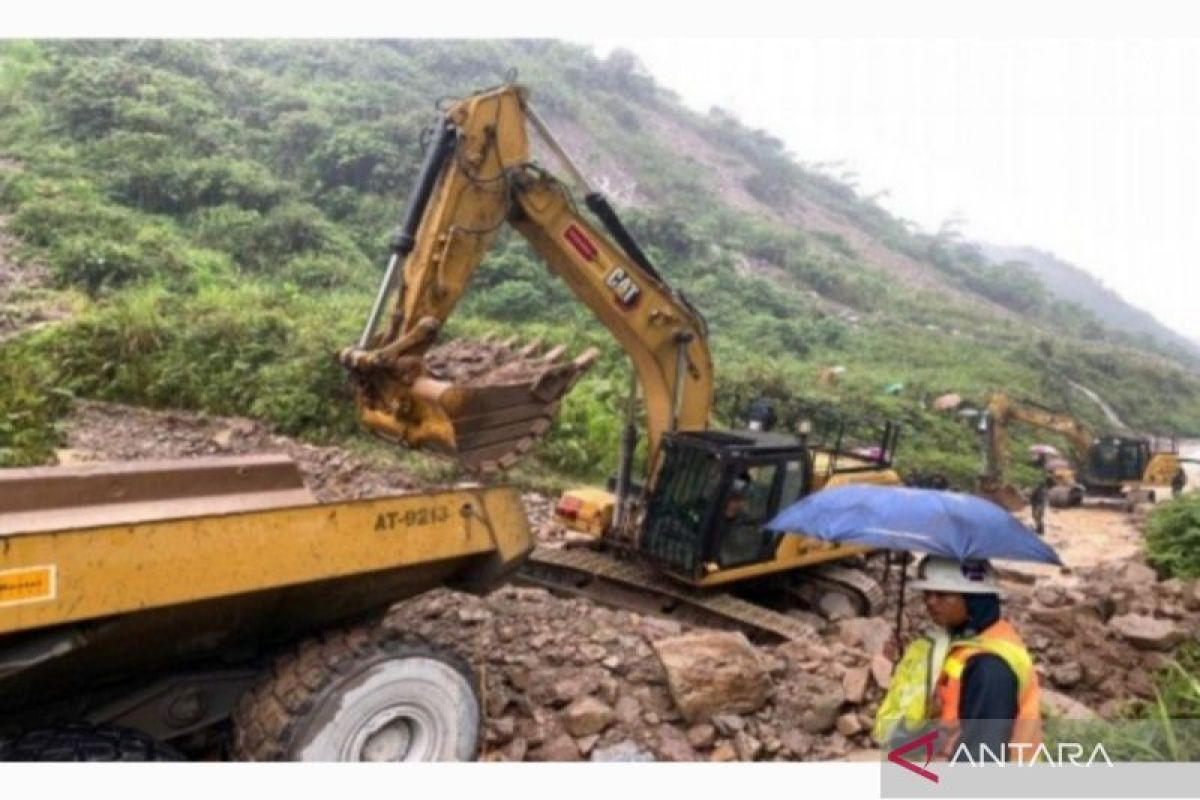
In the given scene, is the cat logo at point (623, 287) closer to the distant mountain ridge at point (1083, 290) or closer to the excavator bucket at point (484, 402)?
the excavator bucket at point (484, 402)

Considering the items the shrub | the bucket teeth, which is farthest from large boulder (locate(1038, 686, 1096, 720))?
the shrub

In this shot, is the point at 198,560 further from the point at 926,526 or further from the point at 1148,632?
the point at 1148,632

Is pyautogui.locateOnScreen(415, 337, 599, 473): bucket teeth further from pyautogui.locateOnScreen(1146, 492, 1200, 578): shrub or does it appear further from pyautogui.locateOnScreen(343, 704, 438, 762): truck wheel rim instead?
pyautogui.locateOnScreen(1146, 492, 1200, 578): shrub

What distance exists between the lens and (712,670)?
14.8 ft

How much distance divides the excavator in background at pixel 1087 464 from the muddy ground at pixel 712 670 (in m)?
8.36

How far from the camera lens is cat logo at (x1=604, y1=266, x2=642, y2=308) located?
21.2 feet

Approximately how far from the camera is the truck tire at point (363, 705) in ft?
11.0

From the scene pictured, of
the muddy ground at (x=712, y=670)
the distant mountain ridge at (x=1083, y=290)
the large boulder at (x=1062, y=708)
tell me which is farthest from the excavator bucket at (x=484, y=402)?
the distant mountain ridge at (x=1083, y=290)

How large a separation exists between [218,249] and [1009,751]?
607 inches

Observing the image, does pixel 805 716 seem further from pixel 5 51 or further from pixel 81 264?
pixel 5 51

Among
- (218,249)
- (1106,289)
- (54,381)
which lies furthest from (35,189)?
(1106,289)

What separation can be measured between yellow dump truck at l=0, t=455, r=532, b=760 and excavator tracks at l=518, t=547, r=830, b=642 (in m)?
2.87

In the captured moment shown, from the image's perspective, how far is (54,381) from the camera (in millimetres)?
10156

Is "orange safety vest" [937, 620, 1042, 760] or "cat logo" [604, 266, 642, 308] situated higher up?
"cat logo" [604, 266, 642, 308]
